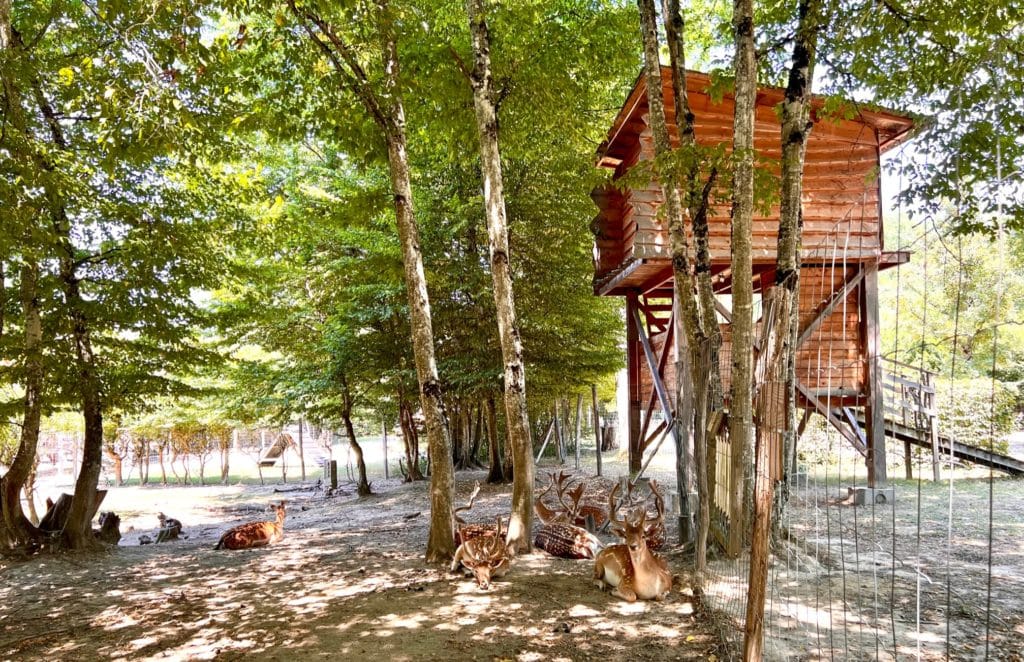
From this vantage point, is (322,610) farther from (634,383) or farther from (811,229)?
(811,229)

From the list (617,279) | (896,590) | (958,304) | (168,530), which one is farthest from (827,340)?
(168,530)

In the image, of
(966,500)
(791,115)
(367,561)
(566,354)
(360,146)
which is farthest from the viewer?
(566,354)

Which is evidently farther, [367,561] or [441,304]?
[441,304]

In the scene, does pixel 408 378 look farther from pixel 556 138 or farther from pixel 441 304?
pixel 556 138

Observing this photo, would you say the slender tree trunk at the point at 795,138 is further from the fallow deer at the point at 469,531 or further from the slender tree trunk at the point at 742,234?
the fallow deer at the point at 469,531

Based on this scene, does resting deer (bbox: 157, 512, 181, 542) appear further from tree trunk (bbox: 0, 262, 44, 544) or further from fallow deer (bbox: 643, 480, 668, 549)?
fallow deer (bbox: 643, 480, 668, 549)

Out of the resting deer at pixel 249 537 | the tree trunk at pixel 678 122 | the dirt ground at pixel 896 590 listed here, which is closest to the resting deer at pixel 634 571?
the dirt ground at pixel 896 590

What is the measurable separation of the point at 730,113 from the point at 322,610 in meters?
10.1

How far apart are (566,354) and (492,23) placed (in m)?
7.77

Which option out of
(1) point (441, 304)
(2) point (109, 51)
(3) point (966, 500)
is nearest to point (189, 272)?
(2) point (109, 51)

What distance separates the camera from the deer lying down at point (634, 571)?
649 centimetres

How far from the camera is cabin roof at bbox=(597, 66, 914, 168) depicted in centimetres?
1042

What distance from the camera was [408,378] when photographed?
1598cm

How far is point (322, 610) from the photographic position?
649 centimetres
